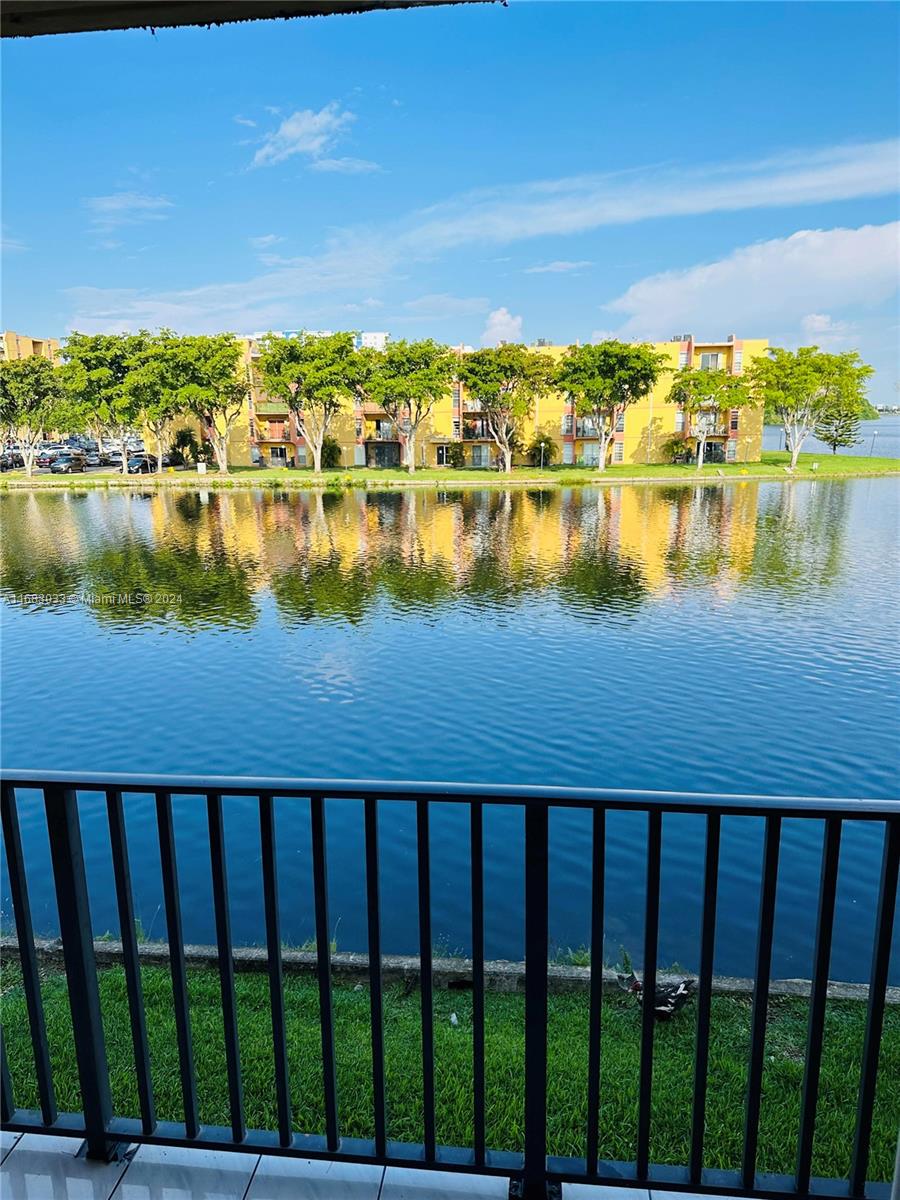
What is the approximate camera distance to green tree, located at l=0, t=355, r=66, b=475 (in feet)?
106

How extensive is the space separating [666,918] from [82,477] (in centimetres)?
3438

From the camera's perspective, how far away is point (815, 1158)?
6.19ft

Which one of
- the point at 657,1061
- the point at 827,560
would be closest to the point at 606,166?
the point at 827,560

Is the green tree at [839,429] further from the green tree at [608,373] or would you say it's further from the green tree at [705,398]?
the green tree at [608,373]

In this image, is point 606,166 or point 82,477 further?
point 606,166

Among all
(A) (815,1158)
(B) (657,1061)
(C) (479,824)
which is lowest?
(B) (657,1061)

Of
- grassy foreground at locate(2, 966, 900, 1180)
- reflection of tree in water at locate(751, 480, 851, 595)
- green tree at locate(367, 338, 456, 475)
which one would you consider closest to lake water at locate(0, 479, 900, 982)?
reflection of tree in water at locate(751, 480, 851, 595)

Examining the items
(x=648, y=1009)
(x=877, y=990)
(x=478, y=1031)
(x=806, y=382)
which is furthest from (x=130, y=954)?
(x=806, y=382)

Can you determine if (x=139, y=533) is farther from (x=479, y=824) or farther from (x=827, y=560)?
(x=479, y=824)

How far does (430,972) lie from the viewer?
4.63 feet

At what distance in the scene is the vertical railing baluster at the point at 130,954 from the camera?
137 centimetres

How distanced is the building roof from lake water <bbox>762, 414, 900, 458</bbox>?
44379 mm

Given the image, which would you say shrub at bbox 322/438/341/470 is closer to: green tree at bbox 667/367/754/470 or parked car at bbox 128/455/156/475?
parked car at bbox 128/455/156/475

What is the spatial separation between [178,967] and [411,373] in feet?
112
